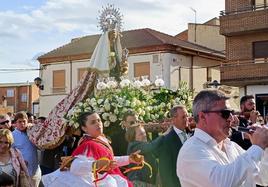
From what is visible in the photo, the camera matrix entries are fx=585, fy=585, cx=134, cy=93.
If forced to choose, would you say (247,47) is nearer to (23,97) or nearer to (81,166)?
(81,166)

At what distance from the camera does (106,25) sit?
396 inches

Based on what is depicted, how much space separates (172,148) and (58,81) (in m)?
34.1

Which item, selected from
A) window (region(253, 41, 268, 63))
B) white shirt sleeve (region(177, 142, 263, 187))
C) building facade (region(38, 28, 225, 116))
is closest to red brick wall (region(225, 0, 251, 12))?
window (region(253, 41, 268, 63))

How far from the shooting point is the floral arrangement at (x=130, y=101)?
8.46 metres

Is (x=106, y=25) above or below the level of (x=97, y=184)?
above

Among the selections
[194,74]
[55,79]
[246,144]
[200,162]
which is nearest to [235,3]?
[194,74]

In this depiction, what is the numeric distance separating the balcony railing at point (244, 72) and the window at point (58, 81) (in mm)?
14467

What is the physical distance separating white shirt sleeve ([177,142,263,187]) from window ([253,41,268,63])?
24905 millimetres

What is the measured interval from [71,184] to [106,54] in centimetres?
344

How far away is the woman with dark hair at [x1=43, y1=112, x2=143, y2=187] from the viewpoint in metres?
6.61

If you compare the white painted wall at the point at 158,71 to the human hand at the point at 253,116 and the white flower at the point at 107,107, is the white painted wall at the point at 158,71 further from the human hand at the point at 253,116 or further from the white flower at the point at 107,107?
the human hand at the point at 253,116

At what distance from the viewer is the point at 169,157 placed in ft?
21.5

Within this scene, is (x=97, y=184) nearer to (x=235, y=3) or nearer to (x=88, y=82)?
(x=88, y=82)

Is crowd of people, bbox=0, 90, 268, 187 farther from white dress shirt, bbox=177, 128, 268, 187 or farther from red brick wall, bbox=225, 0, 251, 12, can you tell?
red brick wall, bbox=225, 0, 251, 12
